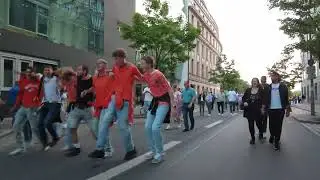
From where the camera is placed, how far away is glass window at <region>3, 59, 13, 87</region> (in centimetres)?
2422

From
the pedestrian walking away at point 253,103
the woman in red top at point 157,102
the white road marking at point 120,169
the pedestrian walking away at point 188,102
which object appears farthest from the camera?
the pedestrian walking away at point 188,102

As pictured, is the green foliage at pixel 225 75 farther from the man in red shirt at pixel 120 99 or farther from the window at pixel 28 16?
the man in red shirt at pixel 120 99

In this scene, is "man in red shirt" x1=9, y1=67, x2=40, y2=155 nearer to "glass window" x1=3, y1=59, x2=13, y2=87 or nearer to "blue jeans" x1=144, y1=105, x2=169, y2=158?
"blue jeans" x1=144, y1=105, x2=169, y2=158

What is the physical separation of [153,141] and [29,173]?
2.19 meters

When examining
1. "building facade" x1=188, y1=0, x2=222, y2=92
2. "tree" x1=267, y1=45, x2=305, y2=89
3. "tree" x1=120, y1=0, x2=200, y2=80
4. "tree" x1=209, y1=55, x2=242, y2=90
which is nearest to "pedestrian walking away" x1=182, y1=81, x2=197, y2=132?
"tree" x1=267, y1=45, x2=305, y2=89

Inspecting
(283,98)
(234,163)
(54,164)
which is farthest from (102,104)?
(283,98)

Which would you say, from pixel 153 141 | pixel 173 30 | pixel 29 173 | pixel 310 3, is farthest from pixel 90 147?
pixel 173 30

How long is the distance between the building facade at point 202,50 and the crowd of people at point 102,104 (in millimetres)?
60115

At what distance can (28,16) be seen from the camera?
85.5 feet

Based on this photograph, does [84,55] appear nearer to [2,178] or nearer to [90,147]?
[90,147]

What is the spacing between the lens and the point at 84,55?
33625mm

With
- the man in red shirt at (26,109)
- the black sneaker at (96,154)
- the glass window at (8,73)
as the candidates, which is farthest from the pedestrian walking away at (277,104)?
the glass window at (8,73)

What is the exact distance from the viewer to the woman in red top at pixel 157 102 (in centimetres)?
877

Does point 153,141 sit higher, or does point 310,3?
point 310,3
